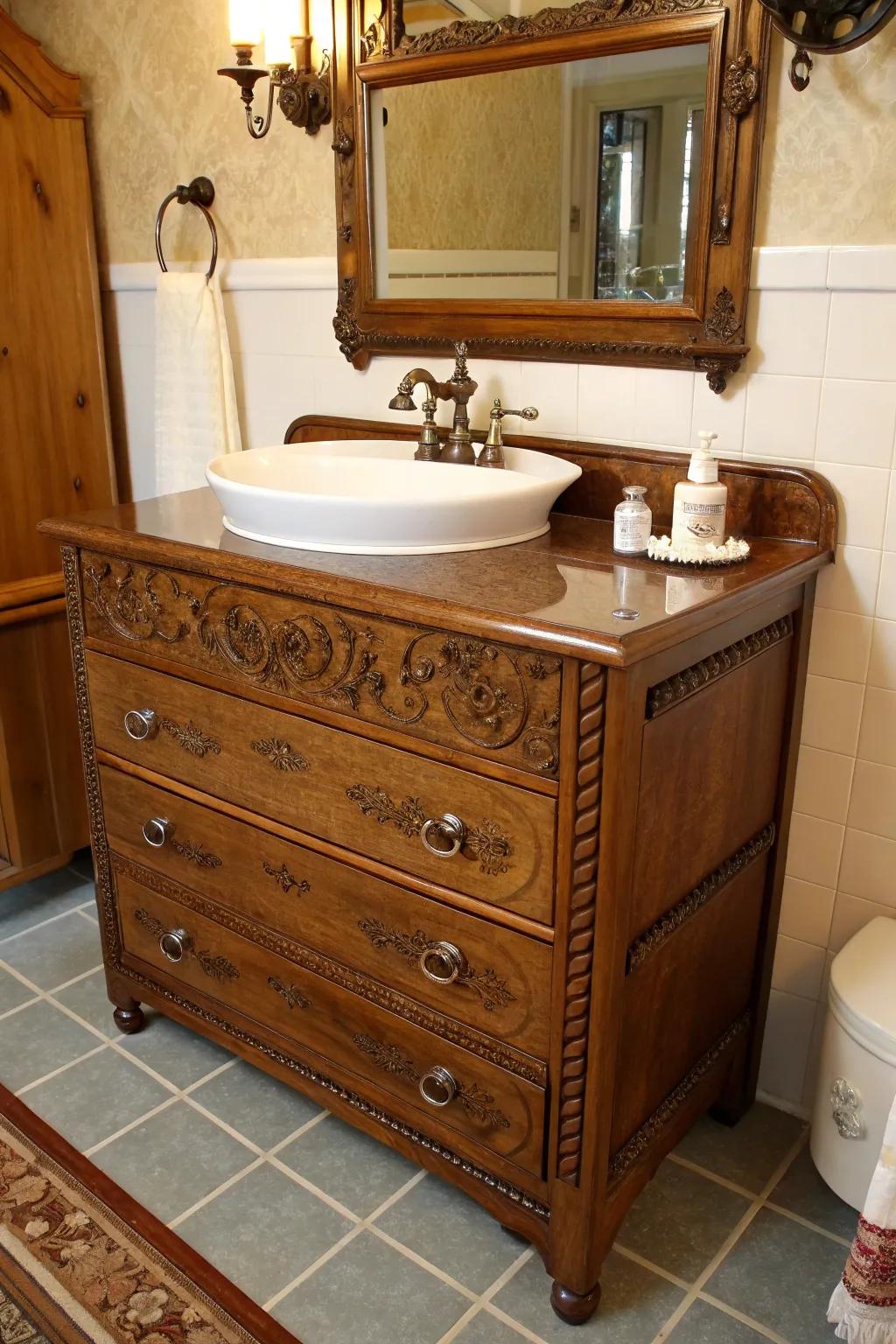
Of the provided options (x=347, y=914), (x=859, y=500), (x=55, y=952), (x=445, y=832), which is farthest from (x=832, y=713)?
(x=55, y=952)

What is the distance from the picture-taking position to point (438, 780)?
1325mm

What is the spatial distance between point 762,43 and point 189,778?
4.17 feet

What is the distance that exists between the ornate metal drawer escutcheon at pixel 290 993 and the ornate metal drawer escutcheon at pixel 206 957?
9 centimetres

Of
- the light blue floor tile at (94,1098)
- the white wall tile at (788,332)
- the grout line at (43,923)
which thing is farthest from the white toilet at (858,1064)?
the grout line at (43,923)

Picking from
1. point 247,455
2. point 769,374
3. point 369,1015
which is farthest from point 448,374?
point 369,1015

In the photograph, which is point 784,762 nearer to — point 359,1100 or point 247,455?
point 359,1100

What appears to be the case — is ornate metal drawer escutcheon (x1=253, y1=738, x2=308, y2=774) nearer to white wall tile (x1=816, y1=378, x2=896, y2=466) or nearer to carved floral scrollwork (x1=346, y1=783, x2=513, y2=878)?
carved floral scrollwork (x1=346, y1=783, x2=513, y2=878)

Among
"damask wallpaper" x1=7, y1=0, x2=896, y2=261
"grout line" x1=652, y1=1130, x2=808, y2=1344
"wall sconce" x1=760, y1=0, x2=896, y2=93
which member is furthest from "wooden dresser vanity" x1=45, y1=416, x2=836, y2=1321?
"wall sconce" x1=760, y1=0, x2=896, y2=93

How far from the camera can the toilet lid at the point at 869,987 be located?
140 cm

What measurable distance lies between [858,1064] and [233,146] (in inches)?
73.2

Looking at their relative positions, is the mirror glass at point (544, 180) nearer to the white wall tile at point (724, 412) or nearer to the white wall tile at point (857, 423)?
the white wall tile at point (724, 412)

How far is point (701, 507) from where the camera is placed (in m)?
1.37

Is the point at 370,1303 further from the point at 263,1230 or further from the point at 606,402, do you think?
the point at 606,402

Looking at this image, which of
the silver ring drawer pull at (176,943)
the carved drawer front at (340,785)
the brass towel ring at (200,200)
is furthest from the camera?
the brass towel ring at (200,200)
